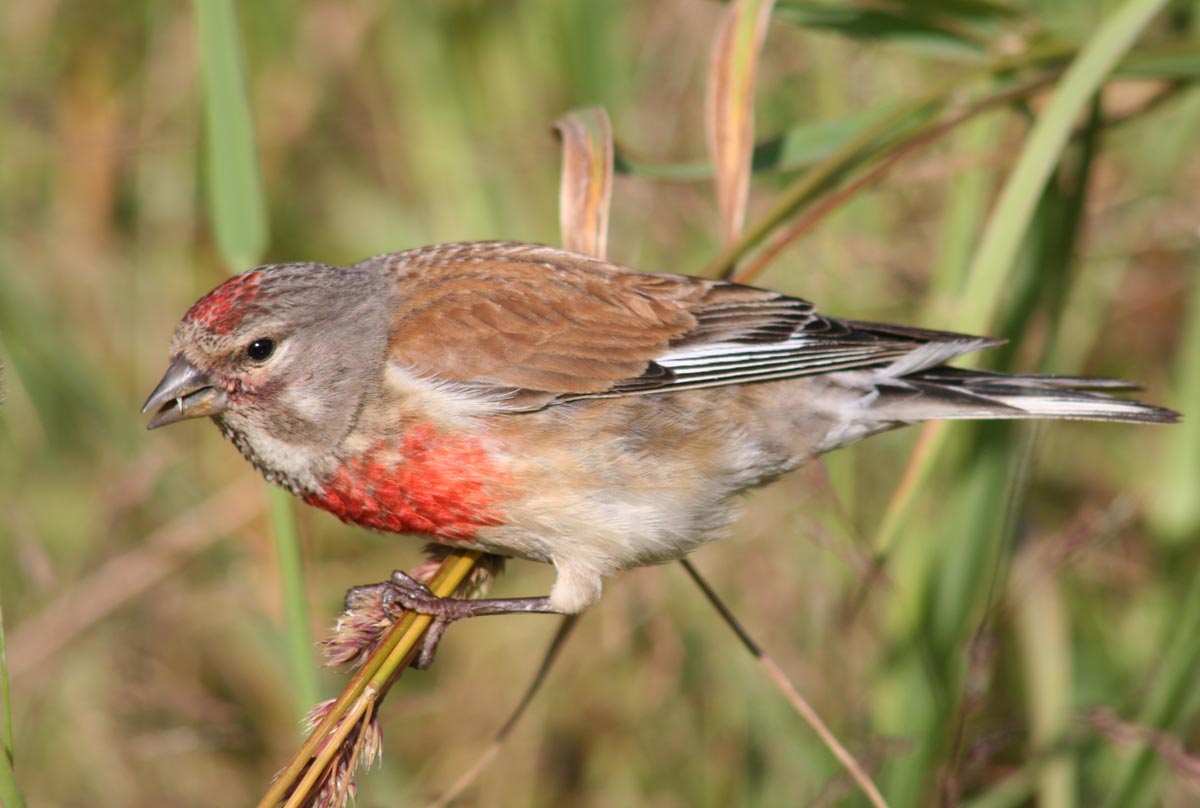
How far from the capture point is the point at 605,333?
9.50ft

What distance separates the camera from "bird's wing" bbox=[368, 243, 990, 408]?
2.84m

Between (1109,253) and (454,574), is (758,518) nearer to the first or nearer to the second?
(1109,253)

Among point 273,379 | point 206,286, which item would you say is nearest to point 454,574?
point 273,379

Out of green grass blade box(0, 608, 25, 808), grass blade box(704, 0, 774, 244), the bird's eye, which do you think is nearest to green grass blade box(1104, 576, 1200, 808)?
grass blade box(704, 0, 774, 244)

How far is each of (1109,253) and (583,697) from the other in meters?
2.11

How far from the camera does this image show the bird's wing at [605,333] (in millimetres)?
2842

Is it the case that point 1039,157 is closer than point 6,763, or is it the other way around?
point 6,763

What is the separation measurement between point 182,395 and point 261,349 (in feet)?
0.62

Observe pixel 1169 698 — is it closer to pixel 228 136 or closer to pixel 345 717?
pixel 345 717

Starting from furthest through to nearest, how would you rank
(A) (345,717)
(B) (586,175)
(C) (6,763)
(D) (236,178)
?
1. (B) (586,175)
2. (D) (236,178)
3. (A) (345,717)
4. (C) (6,763)

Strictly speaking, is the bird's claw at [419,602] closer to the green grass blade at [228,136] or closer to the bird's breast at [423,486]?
the bird's breast at [423,486]

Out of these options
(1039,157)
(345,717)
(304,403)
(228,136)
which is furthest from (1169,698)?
(228,136)

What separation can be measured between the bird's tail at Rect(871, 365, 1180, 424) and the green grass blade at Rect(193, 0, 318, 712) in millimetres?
1336

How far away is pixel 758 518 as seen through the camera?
3.97 meters
